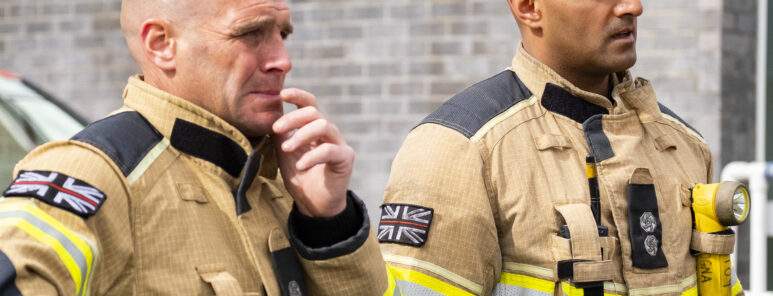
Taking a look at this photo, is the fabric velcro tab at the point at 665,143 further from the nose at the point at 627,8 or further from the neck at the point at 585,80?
the nose at the point at 627,8

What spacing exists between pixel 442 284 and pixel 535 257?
22 centimetres

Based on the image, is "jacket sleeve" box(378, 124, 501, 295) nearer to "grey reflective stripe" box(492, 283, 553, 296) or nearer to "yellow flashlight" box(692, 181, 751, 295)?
"grey reflective stripe" box(492, 283, 553, 296)

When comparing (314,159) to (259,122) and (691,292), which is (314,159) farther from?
(691,292)

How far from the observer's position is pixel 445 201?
3346mm

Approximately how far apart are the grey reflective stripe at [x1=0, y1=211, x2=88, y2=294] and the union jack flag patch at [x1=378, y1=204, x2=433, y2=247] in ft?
Result: 3.74

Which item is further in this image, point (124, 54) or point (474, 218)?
point (124, 54)

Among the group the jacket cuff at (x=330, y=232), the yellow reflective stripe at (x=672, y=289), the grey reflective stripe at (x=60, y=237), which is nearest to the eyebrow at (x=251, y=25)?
the jacket cuff at (x=330, y=232)

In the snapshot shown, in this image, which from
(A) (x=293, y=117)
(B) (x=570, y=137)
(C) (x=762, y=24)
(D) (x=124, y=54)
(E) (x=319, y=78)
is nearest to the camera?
(A) (x=293, y=117)

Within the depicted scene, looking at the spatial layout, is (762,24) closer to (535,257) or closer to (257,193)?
(535,257)

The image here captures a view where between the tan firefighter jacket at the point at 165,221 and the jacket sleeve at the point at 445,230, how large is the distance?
22.9 inches

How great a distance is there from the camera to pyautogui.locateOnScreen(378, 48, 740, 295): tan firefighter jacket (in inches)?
131

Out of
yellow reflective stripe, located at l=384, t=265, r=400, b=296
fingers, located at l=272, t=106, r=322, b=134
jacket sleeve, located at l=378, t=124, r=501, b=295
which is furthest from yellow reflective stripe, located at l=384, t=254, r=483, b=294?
fingers, located at l=272, t=106, r=322, b=134

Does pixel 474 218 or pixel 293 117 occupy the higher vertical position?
pixel 293 117

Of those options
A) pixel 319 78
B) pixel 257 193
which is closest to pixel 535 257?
pixel 257 193
